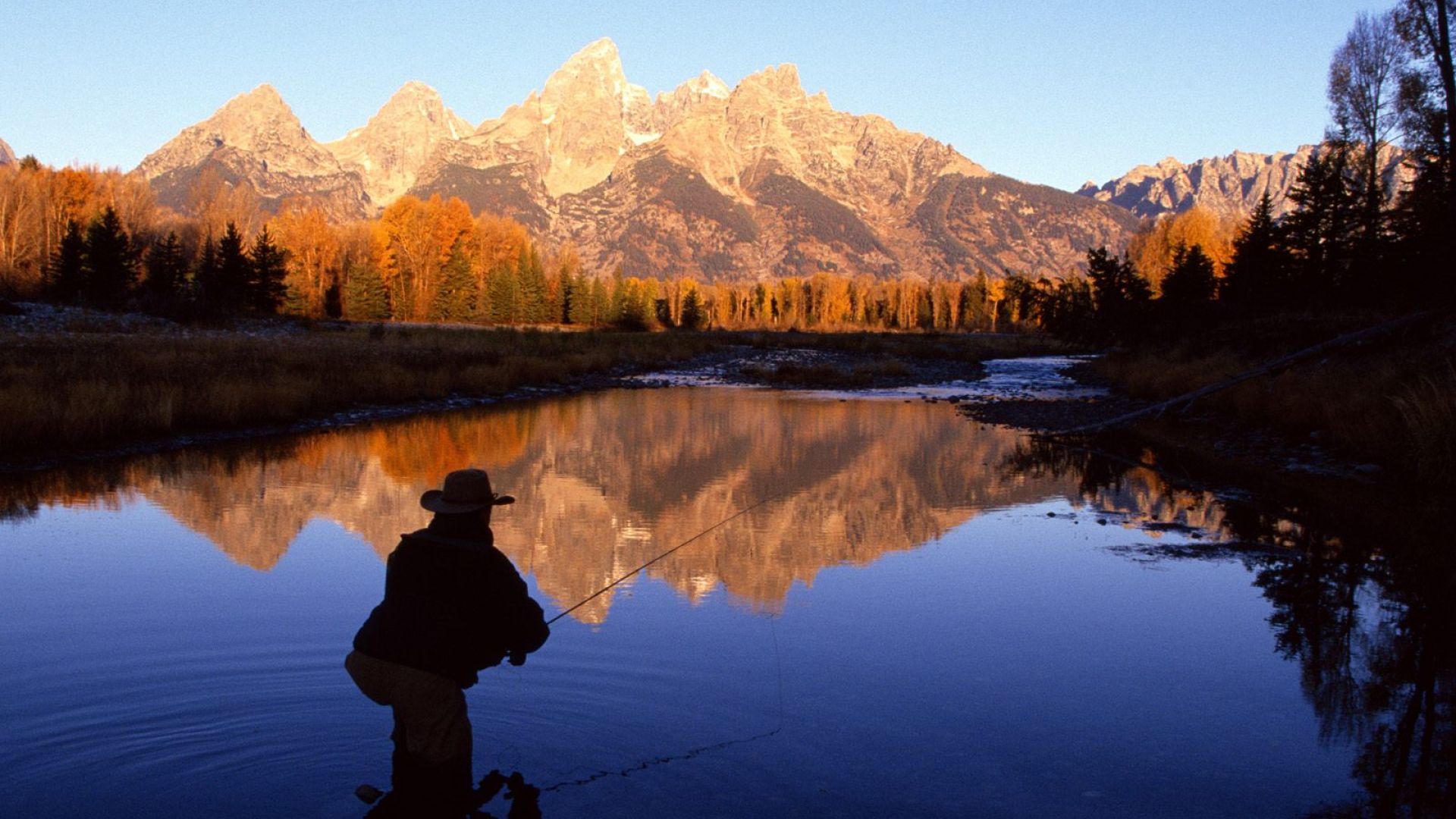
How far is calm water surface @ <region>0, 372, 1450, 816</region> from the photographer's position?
17.4ft

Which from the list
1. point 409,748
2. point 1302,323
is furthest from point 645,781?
point 1302,323

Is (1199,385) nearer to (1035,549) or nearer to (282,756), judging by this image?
Result: (1035,549)

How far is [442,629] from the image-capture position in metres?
4.36

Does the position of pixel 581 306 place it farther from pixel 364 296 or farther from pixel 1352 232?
pixel 1352 232

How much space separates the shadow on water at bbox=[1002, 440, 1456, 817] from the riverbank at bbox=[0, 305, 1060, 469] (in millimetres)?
15605

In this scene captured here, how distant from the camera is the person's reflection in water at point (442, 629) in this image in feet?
14.3

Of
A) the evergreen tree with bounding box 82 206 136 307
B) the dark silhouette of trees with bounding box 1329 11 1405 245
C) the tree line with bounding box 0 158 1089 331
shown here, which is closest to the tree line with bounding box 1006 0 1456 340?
the dark silhouette of trees with bounding box 1329 11 1405 245

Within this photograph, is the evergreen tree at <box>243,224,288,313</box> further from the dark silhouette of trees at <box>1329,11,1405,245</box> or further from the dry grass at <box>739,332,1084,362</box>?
the dark silhouette of trees at <box>1329,11,1405,245</box>

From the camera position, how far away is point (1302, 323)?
28.2 m

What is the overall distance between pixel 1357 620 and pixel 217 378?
72.3 ft

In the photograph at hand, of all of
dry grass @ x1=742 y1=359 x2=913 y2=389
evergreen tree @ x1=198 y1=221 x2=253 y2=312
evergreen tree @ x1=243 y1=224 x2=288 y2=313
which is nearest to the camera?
dry grass @ x1=742 y1=359 x2=913 y2=389

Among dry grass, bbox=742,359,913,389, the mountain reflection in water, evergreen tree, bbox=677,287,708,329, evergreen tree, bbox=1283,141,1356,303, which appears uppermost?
evergreen tree, bbox=1283,141,1356,303

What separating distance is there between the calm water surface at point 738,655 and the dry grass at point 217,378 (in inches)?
112

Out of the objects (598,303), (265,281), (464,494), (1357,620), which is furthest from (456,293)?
(464,494)
